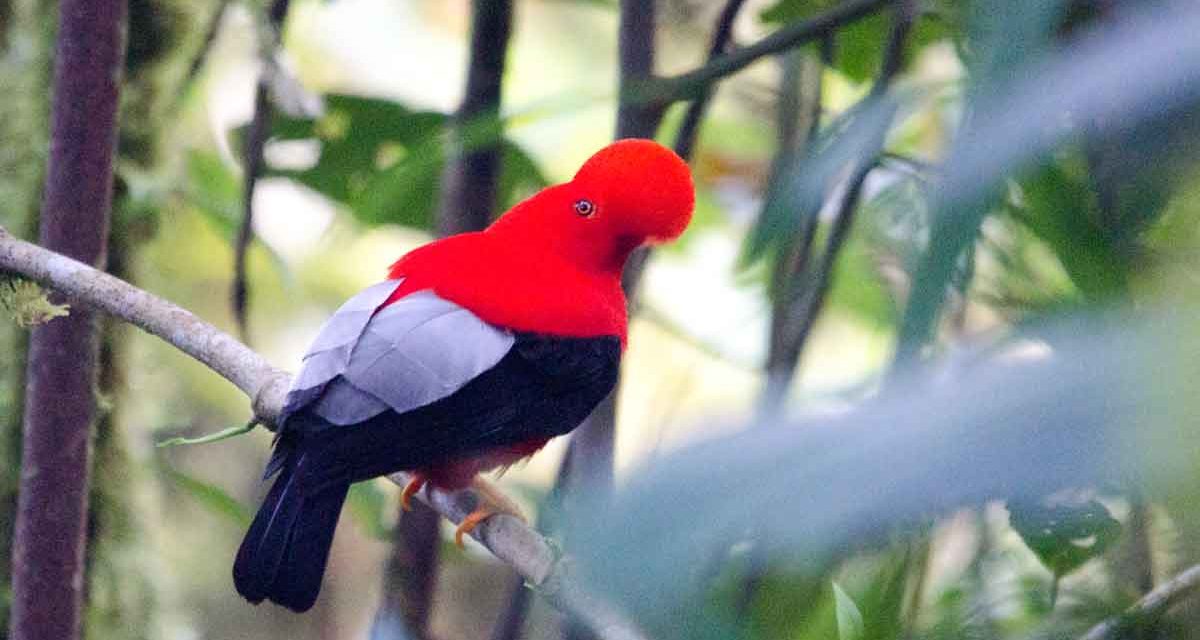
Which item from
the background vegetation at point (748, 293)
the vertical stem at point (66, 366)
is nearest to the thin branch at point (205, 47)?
the background vegetation at point (748, 293)

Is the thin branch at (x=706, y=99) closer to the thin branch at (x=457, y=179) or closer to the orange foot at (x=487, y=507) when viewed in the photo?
the thin branch at (x=457, y=179)

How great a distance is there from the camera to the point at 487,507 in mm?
1512

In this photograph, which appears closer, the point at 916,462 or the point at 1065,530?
the point at 916,462

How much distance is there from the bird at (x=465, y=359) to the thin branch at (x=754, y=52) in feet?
0.28

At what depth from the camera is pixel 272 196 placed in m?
3.30

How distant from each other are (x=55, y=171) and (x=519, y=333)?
0.54 meters

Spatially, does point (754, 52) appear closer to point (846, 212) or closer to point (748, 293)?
point (846, 212)

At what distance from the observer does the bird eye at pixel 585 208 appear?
1645mm

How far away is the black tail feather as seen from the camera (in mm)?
1296

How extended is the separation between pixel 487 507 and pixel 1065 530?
0.77 meters

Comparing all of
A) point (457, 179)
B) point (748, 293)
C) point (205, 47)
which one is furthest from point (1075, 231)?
point (748, 293)

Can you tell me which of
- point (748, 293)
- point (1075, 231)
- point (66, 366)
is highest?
point (1075, 231)

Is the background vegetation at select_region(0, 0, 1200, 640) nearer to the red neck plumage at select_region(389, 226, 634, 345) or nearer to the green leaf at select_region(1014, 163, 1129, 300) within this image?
the green leaf at select_region(1014, 163, 1129, 300)

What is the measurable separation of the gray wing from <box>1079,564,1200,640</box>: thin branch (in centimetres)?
70
